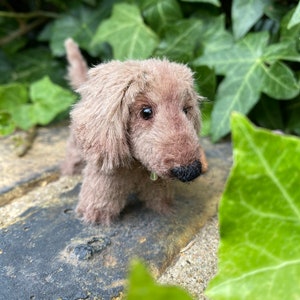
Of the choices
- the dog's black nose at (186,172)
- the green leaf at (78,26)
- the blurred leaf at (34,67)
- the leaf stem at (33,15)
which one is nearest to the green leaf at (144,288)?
the dog's black nose at (186,172)

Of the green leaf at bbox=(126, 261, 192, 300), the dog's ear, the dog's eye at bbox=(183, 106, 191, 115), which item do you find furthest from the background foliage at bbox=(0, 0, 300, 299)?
the dog's ear

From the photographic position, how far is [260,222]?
0.54 meters

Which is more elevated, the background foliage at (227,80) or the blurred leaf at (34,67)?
the background foliage at (227,80)

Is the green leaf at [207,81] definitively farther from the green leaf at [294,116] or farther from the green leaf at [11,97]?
the green leaf at [11,97]

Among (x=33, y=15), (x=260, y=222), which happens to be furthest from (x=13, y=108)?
(x=260, y=222)

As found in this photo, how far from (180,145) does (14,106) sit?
83 cm

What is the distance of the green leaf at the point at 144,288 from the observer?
36cm

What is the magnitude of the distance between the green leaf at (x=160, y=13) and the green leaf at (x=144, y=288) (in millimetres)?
1105

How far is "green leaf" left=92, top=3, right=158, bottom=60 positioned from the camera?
4.30ft

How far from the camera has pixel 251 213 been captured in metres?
0.53

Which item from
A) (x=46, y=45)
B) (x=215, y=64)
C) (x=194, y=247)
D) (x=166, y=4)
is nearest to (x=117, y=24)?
(x=166, y=4)

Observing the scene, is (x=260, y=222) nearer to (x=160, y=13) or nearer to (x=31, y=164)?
(x=31, y=164)

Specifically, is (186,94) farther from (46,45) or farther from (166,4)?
(46,45)

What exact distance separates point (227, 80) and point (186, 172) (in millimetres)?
610
